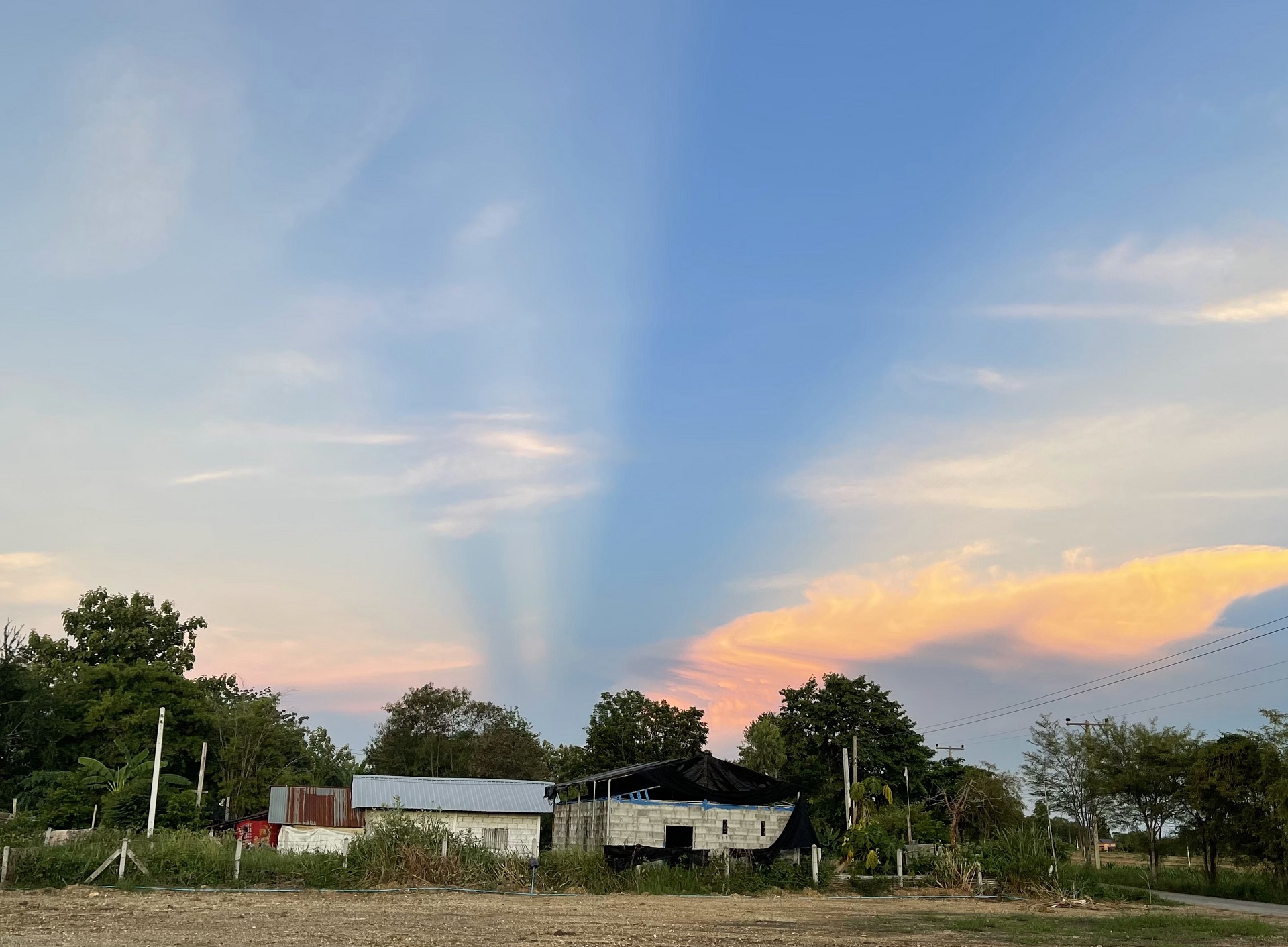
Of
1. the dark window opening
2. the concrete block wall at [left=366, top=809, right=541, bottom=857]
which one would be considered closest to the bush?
the dark window opening

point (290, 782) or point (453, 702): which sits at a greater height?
point (453, 702)

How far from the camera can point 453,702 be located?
70.8 metres

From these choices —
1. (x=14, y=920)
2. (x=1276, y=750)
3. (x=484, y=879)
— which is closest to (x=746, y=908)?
(x=484, y=879)

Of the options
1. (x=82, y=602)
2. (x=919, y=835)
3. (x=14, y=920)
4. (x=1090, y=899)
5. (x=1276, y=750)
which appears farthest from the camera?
(x=82, y=602)

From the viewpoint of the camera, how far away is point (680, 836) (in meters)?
31.1

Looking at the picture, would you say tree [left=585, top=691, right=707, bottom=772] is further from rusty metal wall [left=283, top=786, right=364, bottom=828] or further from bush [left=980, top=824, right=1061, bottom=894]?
bush [left=980, top=824, right=1061, bottom=894]

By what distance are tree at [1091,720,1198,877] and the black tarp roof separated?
13.9m

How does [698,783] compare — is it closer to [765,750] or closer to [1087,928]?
[1087,928]

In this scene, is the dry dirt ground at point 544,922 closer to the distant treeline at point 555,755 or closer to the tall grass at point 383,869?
the tall grass at point 383,869

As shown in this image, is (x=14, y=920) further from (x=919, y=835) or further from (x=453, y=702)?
(x=453, y=702)

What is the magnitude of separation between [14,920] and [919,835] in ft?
98.4

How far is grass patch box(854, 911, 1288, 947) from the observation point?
611 inches

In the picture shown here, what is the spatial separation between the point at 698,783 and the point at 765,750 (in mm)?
36910

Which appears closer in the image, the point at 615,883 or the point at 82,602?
the point at 615,883
